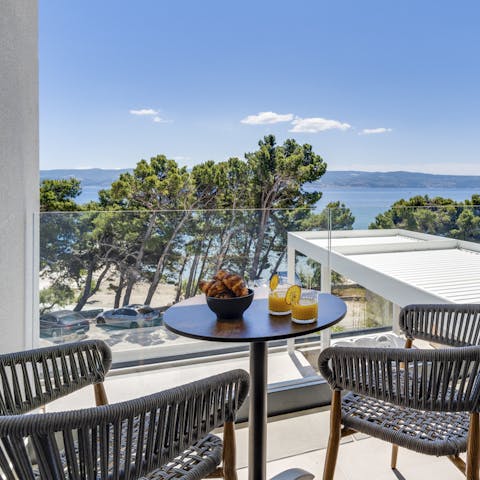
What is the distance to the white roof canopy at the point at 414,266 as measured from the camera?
118 inches

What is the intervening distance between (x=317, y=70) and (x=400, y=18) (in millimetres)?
4148

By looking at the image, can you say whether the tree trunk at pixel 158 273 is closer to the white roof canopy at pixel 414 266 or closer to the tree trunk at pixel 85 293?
the tree trunk at pixel 85 293

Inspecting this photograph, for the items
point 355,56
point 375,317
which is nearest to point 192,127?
point 355,56

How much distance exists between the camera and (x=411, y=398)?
119 centimetres

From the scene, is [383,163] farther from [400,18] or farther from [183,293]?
[183,293]

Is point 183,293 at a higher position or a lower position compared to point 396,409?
higher

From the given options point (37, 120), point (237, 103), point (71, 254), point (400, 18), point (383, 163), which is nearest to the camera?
point (37, 120)

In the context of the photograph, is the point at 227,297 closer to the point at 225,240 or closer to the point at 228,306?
the point at 228,306

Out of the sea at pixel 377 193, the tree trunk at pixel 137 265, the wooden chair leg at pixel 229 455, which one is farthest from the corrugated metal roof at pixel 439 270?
the sea at pixel 377 193

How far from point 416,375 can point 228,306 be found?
23.8 inches

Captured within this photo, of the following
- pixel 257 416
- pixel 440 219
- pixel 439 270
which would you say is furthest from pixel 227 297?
pixel 439 270

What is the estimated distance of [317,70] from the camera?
61.9 ft

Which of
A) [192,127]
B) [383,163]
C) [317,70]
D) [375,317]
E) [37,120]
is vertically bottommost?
[375,317]

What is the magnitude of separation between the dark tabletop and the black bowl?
0.08 feet
